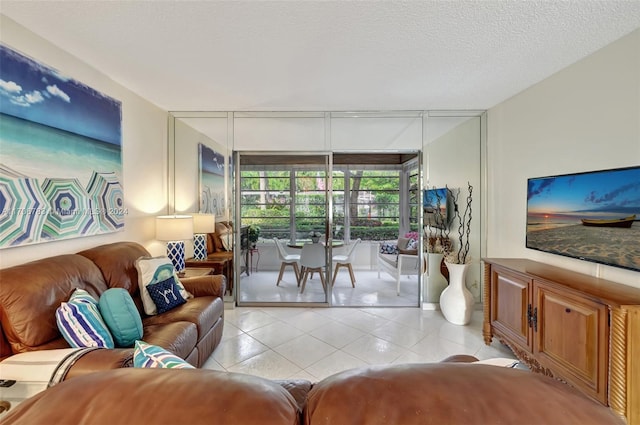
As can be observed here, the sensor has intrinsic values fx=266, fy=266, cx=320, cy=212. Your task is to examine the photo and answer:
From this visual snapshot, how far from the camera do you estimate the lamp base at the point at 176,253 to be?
10.4ft

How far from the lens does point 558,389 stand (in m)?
0.62

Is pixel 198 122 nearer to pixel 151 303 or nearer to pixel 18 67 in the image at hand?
pixel 18 67

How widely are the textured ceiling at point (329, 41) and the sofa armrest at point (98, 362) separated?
6.73 feet

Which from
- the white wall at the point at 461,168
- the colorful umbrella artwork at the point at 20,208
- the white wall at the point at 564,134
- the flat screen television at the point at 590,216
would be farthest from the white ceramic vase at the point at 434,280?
the colorful umbrella artwork at the point at 20,208

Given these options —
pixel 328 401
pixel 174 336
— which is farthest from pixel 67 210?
pixel 328 401

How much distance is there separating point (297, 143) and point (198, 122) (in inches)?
56.4

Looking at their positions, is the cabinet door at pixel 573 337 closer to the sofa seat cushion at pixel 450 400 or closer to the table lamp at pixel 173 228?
the sofa seat cushion at pixel 450 400

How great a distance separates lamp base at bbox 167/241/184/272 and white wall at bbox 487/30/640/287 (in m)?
3.88

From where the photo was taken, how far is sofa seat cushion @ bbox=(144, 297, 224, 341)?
2.15 meters

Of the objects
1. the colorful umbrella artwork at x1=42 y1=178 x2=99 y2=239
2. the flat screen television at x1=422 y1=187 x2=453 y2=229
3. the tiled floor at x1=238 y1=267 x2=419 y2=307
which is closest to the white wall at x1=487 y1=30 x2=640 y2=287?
the flat screen television at x1=422 y1=187 x2=453 y2=229

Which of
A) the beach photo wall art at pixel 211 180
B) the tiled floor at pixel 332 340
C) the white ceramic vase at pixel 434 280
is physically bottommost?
the tiled floor at pixel 332 340

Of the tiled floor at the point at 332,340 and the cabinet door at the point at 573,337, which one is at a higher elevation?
the cabinet door at the point at 573,337

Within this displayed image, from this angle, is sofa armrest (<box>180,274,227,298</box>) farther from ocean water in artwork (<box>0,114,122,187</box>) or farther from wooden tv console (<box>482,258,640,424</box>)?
wooden tv console (<box>482,258,640,424</box>)

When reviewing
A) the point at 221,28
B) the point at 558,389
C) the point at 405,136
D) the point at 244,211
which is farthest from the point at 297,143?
the point at 558,389
